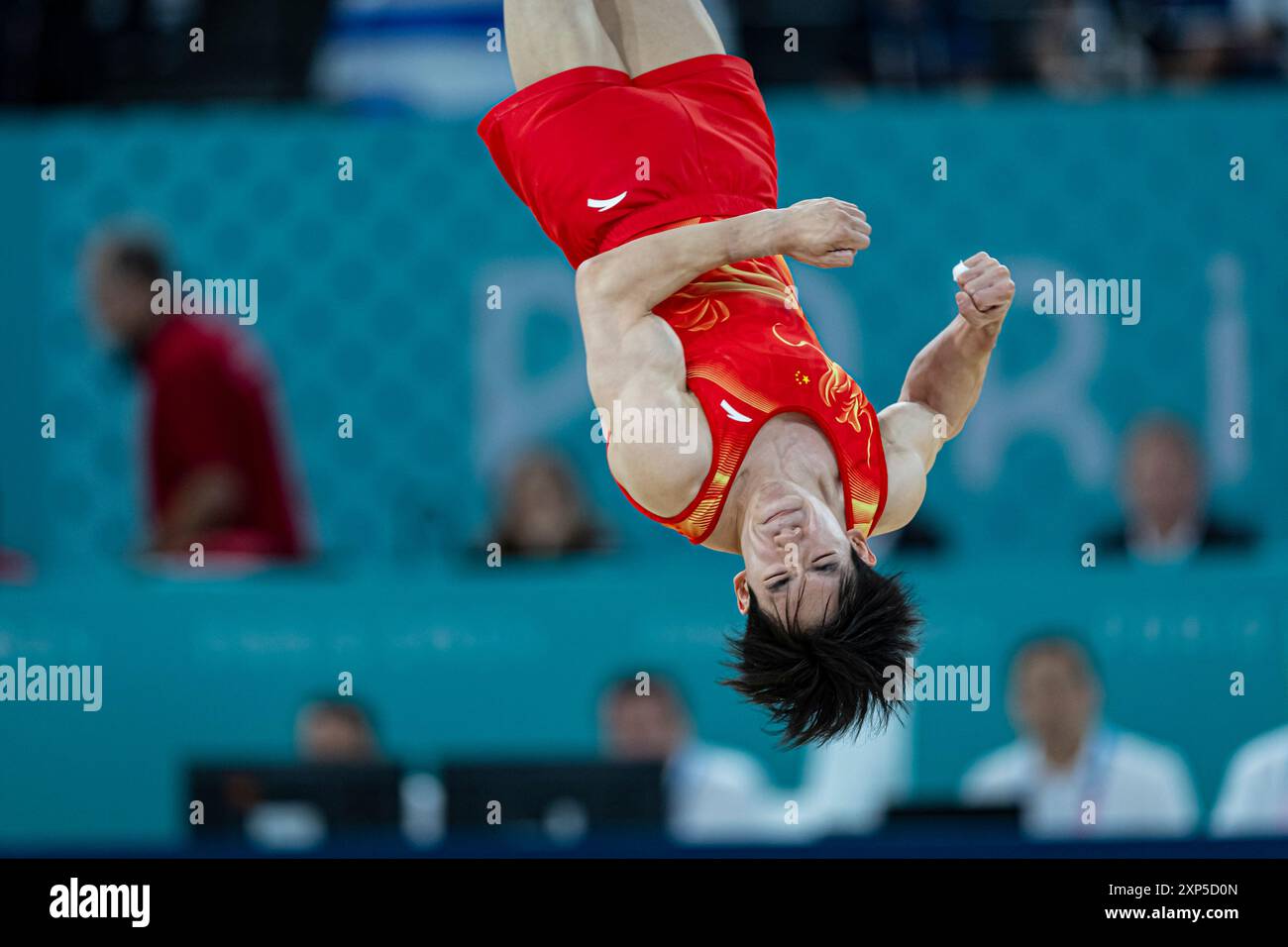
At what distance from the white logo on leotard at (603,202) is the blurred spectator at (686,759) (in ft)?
6.96

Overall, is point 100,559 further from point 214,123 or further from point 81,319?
point 214,123

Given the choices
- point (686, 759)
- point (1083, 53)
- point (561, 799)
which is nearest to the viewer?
point (561, 799)

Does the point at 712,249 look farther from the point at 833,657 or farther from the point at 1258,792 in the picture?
the point at 1258,792

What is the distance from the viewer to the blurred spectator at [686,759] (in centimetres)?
566

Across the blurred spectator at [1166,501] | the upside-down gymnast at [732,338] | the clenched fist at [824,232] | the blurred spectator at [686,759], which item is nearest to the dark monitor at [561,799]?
the blurred spectator at [686,759]

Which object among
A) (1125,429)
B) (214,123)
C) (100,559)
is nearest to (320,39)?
(214,123)

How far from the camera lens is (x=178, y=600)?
596 cm

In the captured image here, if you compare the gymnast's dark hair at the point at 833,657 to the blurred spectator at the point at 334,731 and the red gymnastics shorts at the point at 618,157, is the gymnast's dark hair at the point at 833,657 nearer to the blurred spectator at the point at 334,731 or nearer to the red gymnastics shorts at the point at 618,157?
the red gymnastics shorts at the point at 618,157

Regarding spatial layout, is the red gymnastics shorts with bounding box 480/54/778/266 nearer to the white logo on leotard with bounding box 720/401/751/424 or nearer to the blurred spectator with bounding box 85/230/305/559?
the white logo on leotard with bounding box 720/401/751/424

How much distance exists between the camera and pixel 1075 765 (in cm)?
580

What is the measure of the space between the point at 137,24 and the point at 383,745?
10.8 feet

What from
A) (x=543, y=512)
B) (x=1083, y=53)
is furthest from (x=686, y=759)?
(x=1083, y=53)

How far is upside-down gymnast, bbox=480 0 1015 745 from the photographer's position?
150 inches

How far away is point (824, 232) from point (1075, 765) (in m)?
2.80
